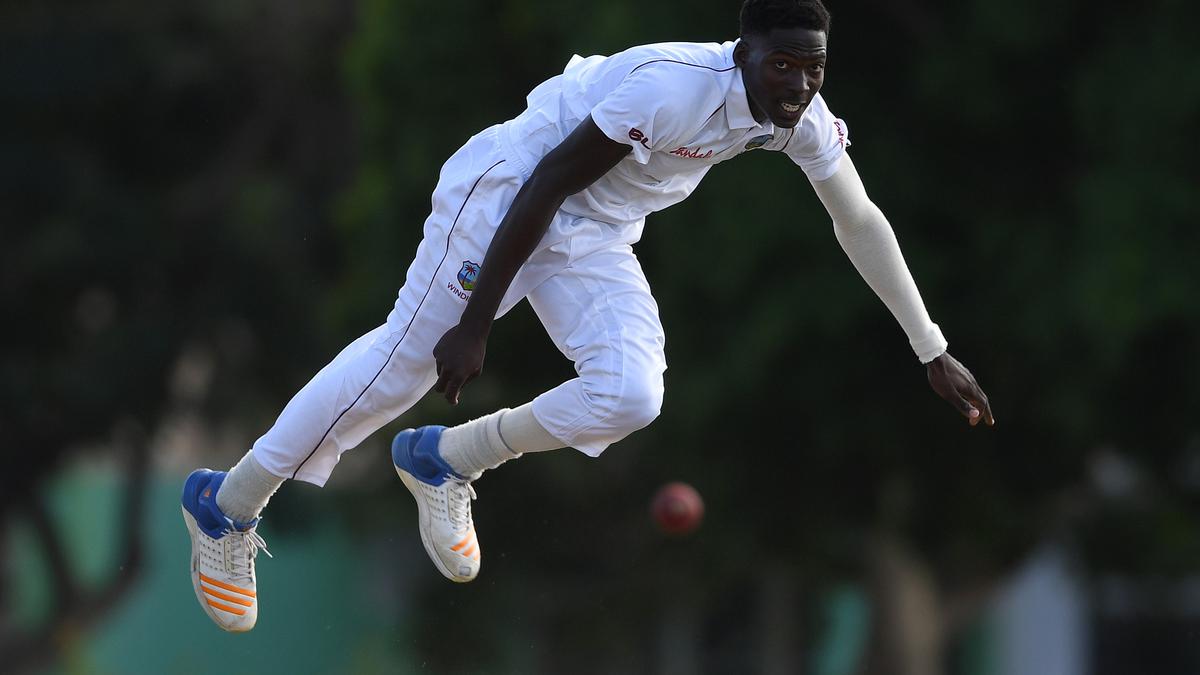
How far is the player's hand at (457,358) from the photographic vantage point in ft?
16.7

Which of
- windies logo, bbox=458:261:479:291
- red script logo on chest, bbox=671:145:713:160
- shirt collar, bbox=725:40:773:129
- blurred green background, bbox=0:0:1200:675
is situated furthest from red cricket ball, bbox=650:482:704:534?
shirt collar, bbox=725:40:773:129

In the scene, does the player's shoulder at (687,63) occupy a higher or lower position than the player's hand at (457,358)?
higher

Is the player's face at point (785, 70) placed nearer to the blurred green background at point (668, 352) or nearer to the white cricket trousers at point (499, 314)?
the white cricket trousers at point (499, 314)

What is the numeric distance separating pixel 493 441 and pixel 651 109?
139 centimetres

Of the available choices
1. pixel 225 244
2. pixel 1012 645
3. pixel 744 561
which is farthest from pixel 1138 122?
pixel 225 244

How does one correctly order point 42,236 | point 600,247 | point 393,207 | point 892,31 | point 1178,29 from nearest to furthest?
point 600,247
point 1178,29
point 892,31
point 393,207
point 42,236

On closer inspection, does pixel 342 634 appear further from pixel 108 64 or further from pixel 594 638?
pixel 108 64

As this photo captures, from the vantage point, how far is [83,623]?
883 inches

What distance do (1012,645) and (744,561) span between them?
661 centimetres

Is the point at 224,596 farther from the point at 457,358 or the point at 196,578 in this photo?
the point at 457,358

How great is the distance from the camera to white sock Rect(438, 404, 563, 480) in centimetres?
573

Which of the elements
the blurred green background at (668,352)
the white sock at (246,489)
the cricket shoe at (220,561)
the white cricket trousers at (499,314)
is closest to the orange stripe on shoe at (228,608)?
the cricket shoe at (220,561)

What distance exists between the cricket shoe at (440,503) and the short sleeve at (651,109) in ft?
4.70

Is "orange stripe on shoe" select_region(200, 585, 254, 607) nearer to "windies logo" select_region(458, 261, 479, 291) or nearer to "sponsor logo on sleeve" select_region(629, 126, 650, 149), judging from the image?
"windies logo" select_region(458, 261, 479, 291)
